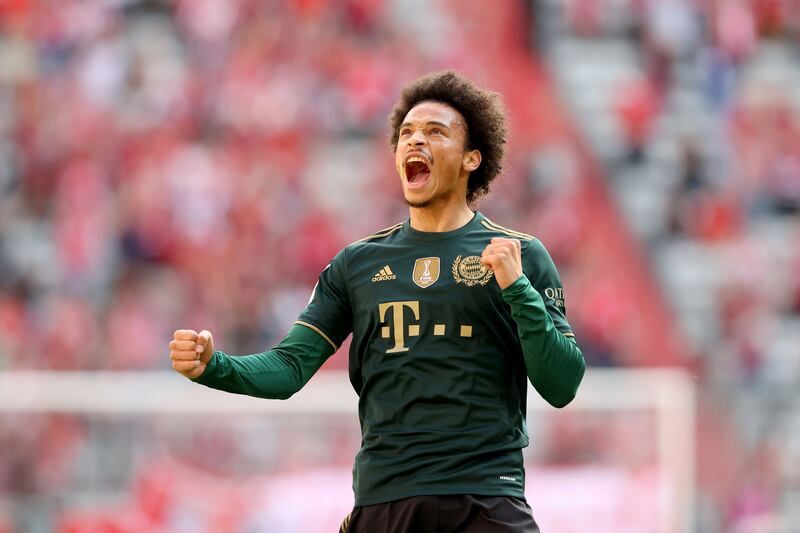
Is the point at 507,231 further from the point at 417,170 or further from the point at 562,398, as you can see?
the point at 562,398

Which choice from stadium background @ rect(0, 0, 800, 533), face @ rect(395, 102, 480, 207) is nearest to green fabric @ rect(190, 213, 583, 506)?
face @ rect(395, 102, 480, 207)

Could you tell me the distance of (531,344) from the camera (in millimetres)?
3748

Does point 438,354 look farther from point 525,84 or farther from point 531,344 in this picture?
point 525,84

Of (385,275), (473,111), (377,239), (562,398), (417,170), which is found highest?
(473,111)

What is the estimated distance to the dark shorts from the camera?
150 inches

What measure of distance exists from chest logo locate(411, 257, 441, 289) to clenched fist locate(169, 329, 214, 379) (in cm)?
65

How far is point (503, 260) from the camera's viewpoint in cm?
372

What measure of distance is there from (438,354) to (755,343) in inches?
334

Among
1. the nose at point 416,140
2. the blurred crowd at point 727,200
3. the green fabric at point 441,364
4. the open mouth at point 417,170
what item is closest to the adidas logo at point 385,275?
the green fabric at point 441,364

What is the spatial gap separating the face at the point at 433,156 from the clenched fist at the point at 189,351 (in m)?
0.79

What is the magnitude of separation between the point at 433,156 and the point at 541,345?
750mm

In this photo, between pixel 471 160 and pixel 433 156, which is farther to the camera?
pixel 471 160

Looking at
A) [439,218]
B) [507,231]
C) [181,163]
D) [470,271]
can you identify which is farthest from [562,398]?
[181,163]

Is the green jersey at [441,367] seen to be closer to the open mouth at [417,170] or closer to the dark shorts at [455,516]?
the dark shorts at [455,516]
